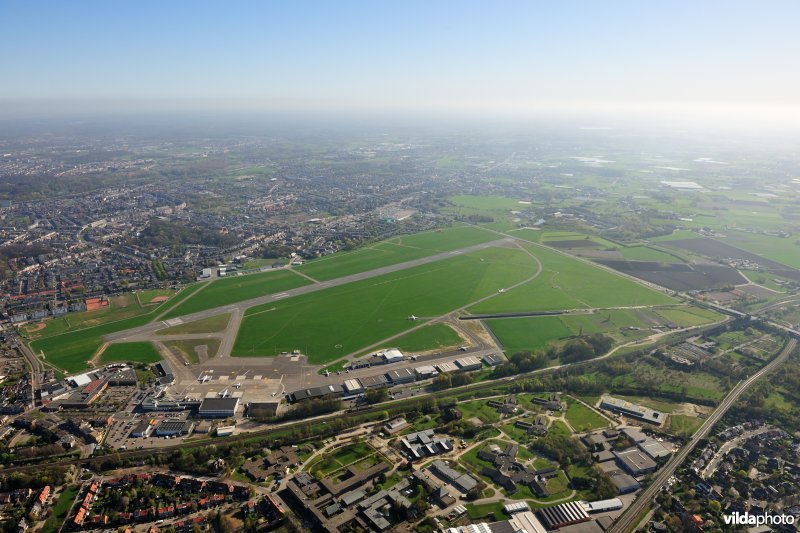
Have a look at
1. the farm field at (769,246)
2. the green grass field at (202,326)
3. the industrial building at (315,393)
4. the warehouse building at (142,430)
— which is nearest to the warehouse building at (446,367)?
the industrial building at (315,393)

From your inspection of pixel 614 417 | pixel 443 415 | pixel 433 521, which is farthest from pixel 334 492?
pixel 614 417

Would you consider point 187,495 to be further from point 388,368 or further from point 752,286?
point 752,286

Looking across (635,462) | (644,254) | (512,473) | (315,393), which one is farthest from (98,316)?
(644,254)

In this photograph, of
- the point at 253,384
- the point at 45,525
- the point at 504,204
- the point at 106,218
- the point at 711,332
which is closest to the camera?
the point at 45,525

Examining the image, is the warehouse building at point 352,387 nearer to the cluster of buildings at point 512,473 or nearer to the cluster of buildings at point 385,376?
the cluster of buildings at point 385,376

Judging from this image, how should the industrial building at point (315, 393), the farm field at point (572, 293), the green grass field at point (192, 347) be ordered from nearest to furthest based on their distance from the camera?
the industrial building at point (315, 393)
the green grass field at point (192, 347)
the farm field at point (572, 293)

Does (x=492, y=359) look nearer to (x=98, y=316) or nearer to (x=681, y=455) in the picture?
(x=681, y=455)
